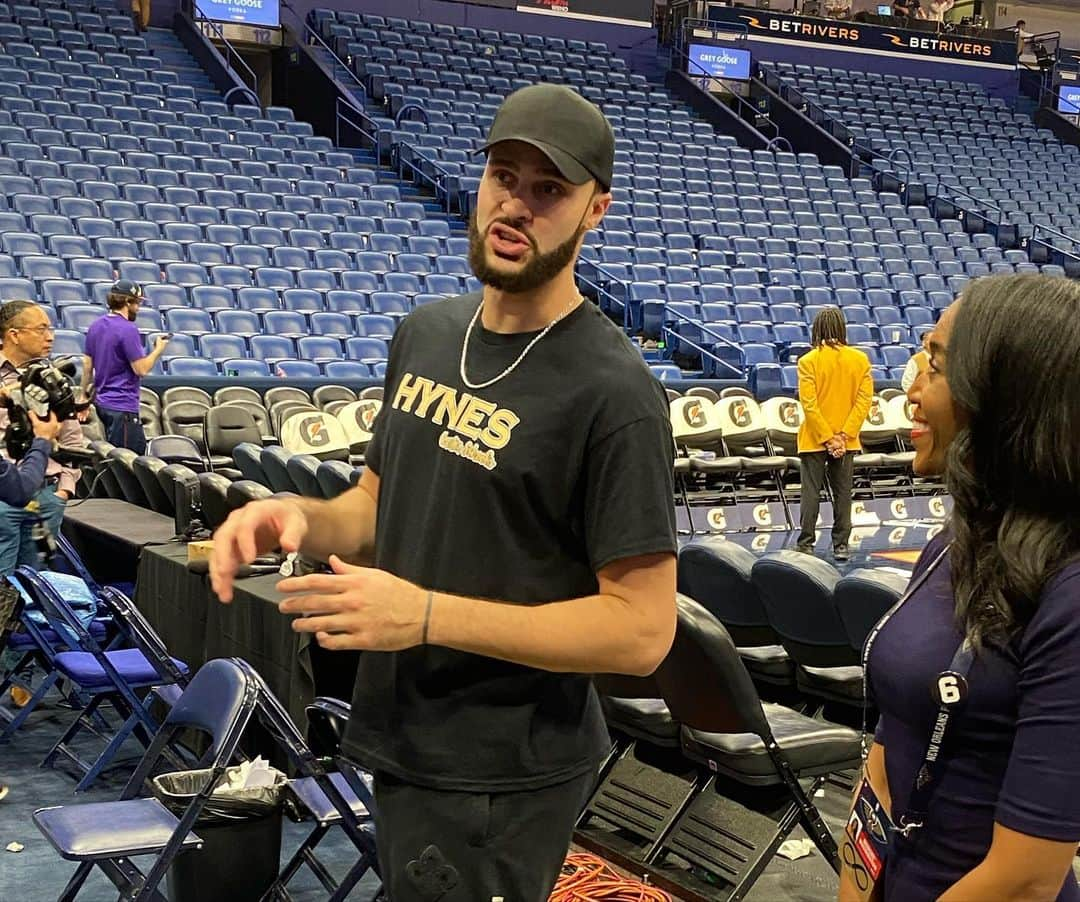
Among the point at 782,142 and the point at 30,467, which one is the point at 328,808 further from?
the point at 782,142

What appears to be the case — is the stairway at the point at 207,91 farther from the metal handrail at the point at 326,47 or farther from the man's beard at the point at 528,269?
the man's beard at the point at 528,269

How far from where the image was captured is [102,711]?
531 cm

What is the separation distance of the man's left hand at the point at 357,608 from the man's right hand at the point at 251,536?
110 millimetres

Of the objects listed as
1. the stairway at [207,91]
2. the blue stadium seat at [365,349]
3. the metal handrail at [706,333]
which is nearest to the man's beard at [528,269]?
the blue stadium seat at [365,349]

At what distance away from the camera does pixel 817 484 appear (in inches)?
319

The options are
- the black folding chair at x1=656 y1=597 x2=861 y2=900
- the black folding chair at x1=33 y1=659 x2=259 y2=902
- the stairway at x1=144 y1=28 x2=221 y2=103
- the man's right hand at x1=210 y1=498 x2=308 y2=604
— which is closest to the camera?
the man's right hand at x1=210 y1=498 x2=308 y2=604

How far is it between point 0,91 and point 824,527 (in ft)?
34.2

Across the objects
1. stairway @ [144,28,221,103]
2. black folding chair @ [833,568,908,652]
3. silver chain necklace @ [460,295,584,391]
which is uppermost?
silver chain necklace @ [460,295,584,391]

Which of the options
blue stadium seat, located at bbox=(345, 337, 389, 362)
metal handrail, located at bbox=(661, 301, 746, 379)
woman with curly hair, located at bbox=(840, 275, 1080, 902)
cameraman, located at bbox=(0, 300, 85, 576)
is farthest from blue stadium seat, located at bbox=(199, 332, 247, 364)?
woman with curly hair, located at bbox=(840, 275, 1080, 902)

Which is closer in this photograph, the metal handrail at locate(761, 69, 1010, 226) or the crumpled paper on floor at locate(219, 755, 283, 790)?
the crumpled paper on floor at locate(219, 755, 283, 790)

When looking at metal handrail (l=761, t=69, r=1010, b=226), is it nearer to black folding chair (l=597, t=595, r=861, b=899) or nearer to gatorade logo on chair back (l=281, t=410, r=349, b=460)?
gatorade logo on chair back (l=281, t=410, r=349, b=460)

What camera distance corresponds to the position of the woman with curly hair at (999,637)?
1.23 metres

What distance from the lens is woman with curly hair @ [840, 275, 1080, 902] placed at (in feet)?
4.05

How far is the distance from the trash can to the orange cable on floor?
2.49 feet
